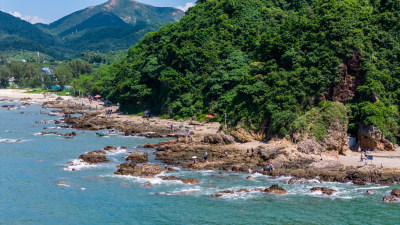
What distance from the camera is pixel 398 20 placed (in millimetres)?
60781

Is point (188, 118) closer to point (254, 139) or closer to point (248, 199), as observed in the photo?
point (254, 139)

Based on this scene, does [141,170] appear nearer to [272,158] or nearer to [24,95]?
[272,158]

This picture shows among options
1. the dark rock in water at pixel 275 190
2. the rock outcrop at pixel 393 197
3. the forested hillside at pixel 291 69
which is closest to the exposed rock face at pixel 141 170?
the dark rock in water at pixel 275 190

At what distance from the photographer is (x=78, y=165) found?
155 feet

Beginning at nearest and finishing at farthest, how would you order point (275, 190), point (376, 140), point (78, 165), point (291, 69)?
point (275, 190), point (78, 165), point (376, 140), point (291, 69)

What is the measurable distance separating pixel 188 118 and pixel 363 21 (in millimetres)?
37232

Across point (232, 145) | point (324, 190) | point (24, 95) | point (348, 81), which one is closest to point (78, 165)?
point (232, 145)

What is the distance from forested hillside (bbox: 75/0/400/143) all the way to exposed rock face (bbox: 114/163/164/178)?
1798 cm

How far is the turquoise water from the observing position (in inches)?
1240

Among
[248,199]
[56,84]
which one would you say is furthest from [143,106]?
[56,84]

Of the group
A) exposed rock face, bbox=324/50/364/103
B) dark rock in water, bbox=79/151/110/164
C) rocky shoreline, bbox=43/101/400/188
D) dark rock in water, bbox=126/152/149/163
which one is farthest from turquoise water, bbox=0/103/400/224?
exposed rock face, bbox=324/50/364/103

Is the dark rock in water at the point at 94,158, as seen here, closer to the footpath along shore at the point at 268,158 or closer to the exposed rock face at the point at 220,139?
the footpath along shore at the point at 268,158

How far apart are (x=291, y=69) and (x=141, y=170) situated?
2910cm

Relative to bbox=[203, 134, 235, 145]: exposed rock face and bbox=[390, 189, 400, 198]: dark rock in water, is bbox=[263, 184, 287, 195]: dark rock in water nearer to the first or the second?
bbox=[390, 189, 400, 198]: dark rock in water
